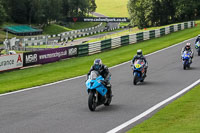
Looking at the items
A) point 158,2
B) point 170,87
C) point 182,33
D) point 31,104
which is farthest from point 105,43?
point 158,2

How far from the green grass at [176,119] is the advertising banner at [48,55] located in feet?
51.3

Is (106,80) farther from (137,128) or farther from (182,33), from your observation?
(182,33)

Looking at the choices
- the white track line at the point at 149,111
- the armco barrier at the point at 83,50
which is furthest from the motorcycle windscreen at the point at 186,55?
the armco barrier at the point at 83,50

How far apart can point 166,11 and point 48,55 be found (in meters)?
55.2

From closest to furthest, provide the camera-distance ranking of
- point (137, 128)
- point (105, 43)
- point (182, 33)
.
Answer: point (137, 128) < point (105, 43) < point (182, 33)

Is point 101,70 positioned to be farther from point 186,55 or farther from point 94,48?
point 94,48

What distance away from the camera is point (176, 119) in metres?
10.6

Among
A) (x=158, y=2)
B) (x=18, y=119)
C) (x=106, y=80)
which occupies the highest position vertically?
(x=158, y=2)

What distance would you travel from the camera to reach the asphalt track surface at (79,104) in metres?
10.3

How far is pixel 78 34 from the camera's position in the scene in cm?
9006

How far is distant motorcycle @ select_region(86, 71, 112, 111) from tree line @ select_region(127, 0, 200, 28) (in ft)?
222

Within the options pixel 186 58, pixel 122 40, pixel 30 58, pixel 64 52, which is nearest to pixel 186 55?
pixel 186 58

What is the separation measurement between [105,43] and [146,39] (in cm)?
905

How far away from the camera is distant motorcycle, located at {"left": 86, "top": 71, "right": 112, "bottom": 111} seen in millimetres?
11961
